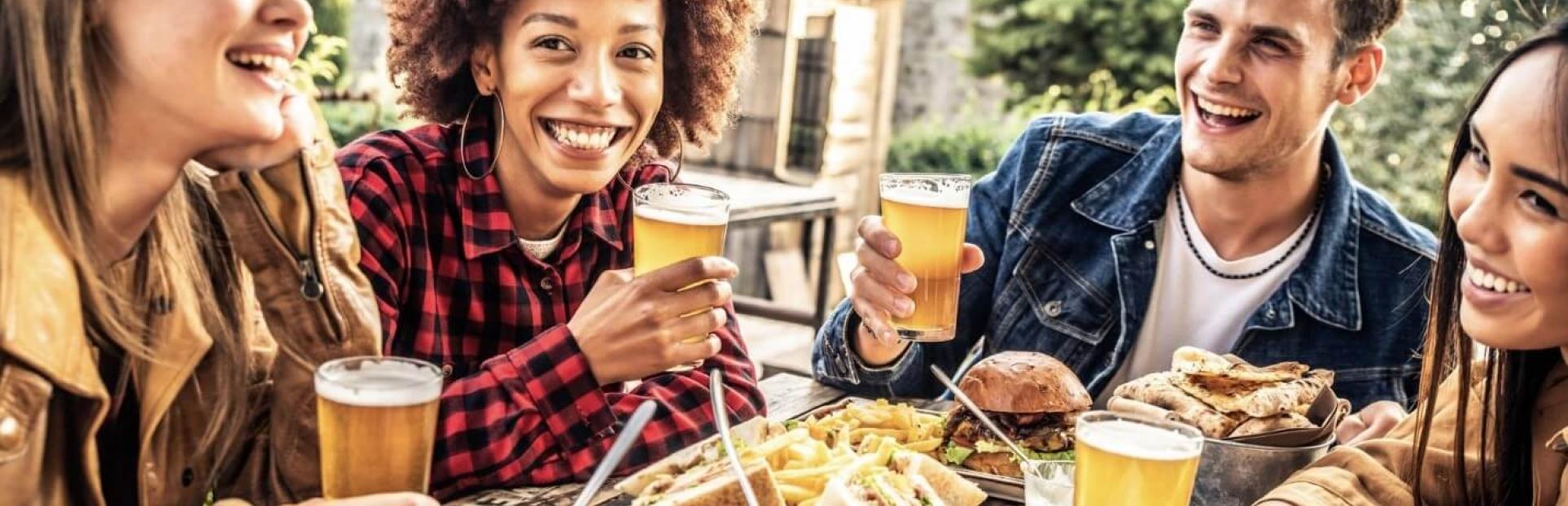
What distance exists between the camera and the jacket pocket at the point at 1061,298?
137 inches

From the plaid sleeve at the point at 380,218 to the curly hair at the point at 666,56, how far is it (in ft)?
0.95

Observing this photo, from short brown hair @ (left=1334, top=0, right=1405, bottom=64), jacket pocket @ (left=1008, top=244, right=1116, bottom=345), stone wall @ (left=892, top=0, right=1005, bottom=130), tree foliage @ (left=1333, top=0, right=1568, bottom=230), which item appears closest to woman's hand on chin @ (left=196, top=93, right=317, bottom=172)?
jacket pocket @ (left=1008, top=244, right=1116, bottom=345)

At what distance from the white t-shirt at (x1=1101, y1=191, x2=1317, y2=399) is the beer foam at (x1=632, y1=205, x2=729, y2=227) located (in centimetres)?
142

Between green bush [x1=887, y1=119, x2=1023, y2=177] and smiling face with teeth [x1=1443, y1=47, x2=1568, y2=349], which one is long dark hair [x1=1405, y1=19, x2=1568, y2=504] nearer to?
smiling face with teeth [x1=1443, y1=47, x2=1568, y2=349]

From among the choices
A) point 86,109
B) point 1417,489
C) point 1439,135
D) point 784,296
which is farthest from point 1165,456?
point 1439,135

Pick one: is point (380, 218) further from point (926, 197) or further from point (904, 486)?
point (904, 486)

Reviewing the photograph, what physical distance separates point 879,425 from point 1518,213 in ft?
3.69

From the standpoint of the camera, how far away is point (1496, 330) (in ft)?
6.65

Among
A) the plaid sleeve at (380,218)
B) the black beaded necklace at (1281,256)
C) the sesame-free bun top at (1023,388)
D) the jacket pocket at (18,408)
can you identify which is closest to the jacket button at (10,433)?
the jacket pocket at (18,408)

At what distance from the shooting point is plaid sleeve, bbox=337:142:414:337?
256 centimetres

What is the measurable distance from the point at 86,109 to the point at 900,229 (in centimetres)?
133

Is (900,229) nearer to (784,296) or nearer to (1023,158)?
Result: (1023,158)

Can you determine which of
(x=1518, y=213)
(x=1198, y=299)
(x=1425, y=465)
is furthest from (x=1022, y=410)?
(x=1198, y=299)

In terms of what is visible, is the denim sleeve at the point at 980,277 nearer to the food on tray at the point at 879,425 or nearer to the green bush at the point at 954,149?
the food on tray at the point at 879,425
